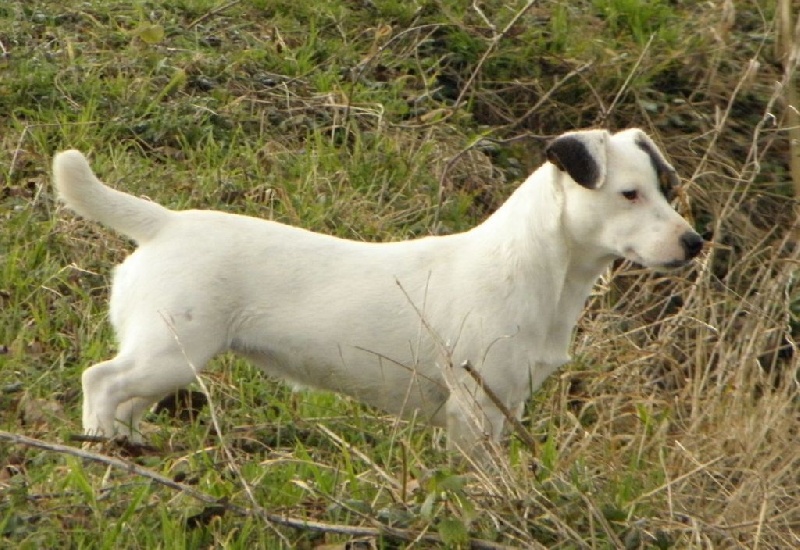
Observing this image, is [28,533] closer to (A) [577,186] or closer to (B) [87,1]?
(A) [577,186]

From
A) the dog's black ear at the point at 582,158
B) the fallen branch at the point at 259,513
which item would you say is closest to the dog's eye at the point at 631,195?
the dog's black ear at the point at 582,158

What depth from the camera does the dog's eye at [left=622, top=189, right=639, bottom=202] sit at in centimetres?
464

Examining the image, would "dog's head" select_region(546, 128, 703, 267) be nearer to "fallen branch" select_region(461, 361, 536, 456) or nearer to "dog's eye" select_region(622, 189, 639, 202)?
"dog's eye" select_region(622, 189, 639, 202)

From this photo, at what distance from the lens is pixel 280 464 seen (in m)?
4.41

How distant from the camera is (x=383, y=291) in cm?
475

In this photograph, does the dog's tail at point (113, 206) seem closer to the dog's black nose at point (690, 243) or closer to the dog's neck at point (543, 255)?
the dog's neck at point (543, 255)

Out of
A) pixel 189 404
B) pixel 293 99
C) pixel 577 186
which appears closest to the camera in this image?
pixel 577 186

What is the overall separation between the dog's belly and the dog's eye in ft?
2.80

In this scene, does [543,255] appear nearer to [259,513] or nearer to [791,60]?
[791,60]

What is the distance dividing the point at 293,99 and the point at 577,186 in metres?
3.34

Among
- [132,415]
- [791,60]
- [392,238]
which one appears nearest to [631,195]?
[791,60]

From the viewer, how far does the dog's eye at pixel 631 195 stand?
15.2 ft

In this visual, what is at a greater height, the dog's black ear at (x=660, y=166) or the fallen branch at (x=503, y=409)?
the dog's black ear at (x=660, y=166)

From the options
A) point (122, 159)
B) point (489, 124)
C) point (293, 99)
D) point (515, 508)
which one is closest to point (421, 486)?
point (515, 508)
